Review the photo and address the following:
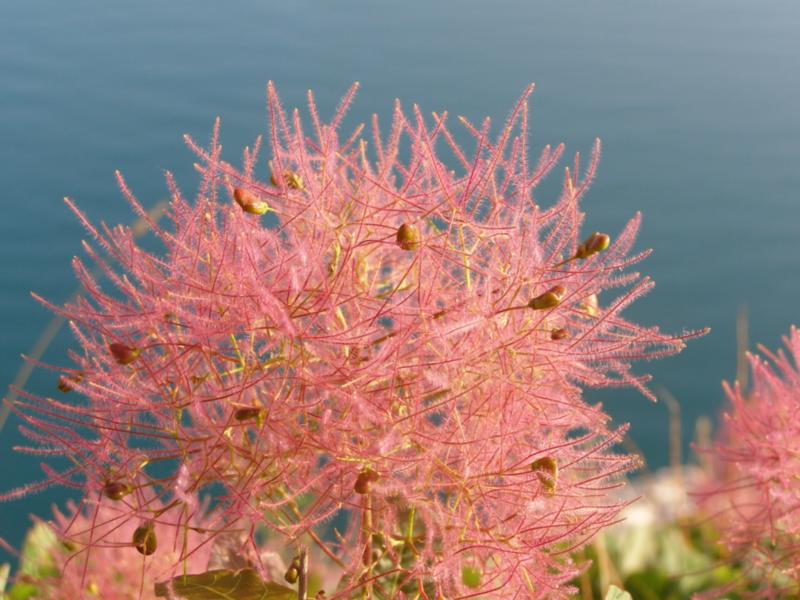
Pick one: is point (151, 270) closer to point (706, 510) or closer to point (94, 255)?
point (94, 255)

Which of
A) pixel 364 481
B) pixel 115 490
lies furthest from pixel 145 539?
pixel 364 481

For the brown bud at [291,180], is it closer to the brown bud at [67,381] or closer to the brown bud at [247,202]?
the brown bud at [247,202]

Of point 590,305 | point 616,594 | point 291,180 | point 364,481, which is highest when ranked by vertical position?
point 291,180

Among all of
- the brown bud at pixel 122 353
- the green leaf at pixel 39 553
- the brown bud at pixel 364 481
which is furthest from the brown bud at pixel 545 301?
the green leaf at pixel 39 553

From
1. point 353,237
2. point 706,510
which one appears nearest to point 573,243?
point 353,237

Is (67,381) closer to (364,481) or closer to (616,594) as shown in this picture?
(364,481)

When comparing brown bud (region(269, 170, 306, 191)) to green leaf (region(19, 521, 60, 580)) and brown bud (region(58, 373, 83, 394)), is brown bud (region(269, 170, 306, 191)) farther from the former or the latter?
green leaf (region(19, 521, 60, 580))
